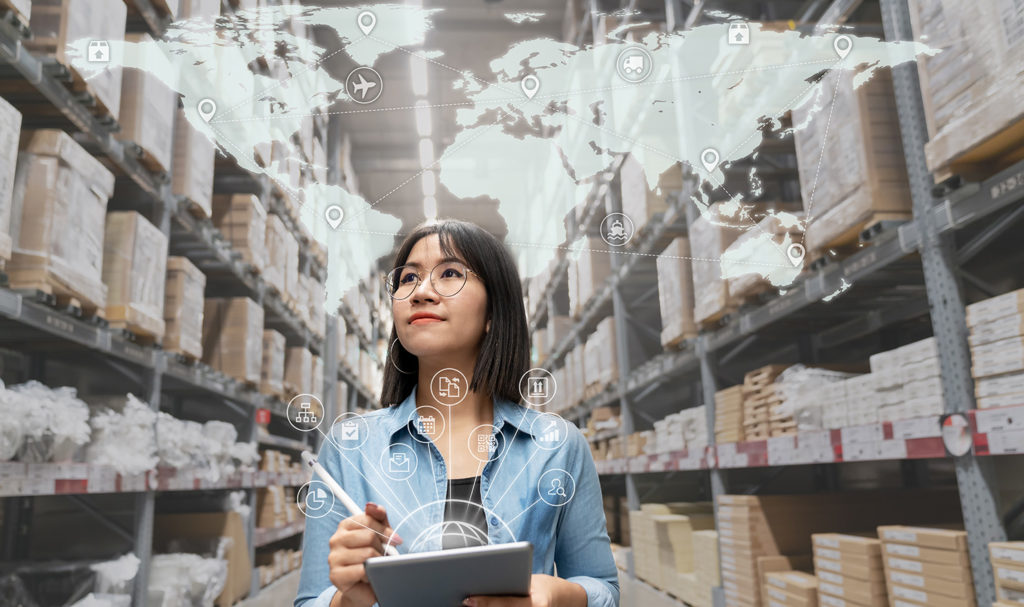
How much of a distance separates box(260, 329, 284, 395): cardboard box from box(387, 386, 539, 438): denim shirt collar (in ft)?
7.37

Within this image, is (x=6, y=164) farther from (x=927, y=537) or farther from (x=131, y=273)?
(x=927, y=537)

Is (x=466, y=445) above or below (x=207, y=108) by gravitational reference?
below

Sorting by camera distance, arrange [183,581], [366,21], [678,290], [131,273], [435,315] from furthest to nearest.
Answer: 1. [678,290]
2. [183,581]
3. [131,273]
4. [366,21]
5. [435,315]

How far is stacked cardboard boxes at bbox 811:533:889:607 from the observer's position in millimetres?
2293

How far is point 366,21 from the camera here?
225cm

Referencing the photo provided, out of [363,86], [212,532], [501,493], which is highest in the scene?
[363,86]

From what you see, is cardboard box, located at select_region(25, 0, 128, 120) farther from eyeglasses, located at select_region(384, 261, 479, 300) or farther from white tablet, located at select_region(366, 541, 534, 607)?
A: white tablet, located at select_region(366, 541, 534, 607)

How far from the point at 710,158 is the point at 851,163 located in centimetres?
89

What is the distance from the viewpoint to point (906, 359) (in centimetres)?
217

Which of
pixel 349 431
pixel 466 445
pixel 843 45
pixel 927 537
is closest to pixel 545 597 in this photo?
pixel 466 445

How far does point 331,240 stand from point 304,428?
601 mm

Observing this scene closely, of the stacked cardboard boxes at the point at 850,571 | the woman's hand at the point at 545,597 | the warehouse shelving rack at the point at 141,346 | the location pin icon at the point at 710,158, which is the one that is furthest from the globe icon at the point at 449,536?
the location pin icon at the point at 710,158

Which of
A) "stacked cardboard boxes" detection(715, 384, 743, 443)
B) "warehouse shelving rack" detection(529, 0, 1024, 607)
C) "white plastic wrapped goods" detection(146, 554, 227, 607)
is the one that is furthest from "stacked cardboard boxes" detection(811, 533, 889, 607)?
"white plastic wrapped goods" detection(146, 554, 227, 607)

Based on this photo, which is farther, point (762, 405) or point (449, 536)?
point (762, 405)
